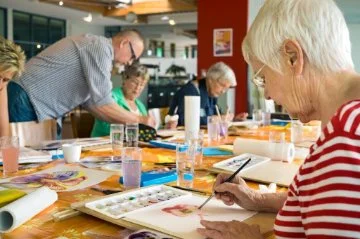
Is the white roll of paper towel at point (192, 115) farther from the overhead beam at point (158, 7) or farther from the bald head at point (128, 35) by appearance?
the overhead beam at point (158, 7)

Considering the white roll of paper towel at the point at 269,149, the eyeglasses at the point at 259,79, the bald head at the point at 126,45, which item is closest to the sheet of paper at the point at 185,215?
the eyeglasses at the point at 259,79

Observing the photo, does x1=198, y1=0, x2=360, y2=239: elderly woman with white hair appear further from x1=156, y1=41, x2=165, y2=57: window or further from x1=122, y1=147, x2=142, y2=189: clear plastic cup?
x1=156, y1=41, x2=165, y2=57: window

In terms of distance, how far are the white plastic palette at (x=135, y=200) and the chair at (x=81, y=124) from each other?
2442mm

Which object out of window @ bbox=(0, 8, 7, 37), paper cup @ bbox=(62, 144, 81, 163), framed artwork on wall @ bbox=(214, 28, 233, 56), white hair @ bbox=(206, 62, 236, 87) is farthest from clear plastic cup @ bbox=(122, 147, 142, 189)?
window @ bbox=(0, 8, 7, 37)

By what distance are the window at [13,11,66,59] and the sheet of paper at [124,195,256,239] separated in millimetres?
10340

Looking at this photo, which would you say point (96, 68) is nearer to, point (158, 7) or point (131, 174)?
point (131, 174)

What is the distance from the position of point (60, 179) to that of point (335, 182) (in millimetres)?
943

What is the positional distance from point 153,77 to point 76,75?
811 cm

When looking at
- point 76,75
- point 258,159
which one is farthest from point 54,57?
point 258,159

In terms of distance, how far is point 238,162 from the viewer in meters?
1.61

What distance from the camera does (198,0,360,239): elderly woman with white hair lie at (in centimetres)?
63

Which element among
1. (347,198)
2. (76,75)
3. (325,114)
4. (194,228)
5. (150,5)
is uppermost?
(150,5)

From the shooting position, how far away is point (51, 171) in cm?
144

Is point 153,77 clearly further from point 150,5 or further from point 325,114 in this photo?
point 325,114
